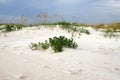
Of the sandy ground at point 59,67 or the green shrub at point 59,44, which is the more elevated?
the green shrub at point 59,44

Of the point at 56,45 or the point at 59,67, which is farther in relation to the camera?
the point at 56,45

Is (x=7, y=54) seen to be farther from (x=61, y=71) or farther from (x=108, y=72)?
(x=108, y=72)

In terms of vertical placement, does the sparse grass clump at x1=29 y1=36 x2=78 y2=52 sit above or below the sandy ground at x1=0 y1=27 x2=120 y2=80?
above

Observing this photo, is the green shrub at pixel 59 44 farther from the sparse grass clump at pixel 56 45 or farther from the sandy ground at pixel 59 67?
the sandy ground at pixel 59 67

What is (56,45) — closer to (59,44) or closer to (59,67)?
(59,44)

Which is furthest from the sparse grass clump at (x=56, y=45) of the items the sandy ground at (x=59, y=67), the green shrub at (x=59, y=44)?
the sandy ground at (x=59, y=67)

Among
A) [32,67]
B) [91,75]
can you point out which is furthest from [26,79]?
[91,75]

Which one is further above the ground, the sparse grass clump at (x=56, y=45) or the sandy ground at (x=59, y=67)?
the sparse grass clump at (x=56, y=45)

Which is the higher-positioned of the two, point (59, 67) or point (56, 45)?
point (56, 45)

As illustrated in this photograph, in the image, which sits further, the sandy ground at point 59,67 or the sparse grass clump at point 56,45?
the sparse grass clump at point 56,45

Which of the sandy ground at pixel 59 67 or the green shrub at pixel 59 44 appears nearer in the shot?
the sandy ground at pixel 59 67

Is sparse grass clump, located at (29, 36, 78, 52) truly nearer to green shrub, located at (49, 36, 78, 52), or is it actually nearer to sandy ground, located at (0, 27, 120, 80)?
green shrub, located at (49, 36, 78, 52)

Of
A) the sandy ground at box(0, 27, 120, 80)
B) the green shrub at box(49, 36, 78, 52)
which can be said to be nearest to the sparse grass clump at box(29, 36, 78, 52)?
the green shrub at box(49, 36, 78, 52)

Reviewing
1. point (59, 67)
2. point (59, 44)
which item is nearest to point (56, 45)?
point (59, 44)
